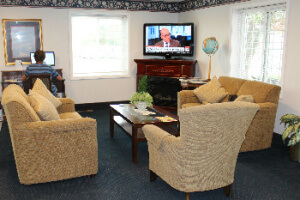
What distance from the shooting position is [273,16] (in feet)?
16.6

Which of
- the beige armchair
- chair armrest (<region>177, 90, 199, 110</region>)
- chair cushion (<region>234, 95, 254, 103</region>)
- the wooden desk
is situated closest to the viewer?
the beige armchair

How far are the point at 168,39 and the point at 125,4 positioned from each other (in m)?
1.25

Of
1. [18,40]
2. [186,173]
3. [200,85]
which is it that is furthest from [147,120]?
[18,40]

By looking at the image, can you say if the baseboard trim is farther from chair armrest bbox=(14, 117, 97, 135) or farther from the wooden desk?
chair armrest bbox=(14, 117, 97, 135)

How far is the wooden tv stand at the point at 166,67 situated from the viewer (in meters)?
6.74

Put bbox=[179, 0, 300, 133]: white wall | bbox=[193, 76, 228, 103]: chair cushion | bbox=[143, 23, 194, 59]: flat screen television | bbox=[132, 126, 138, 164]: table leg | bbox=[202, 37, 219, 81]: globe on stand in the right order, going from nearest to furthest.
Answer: bbox=[132, 126, 138, 164]: table leg
bbox=[179, 0, 300, 133]: white wall
bbox=[193, 76, 228, 103]: chair cushion
bbox=[202, 37, 219, 81]: globe on stand
bbox=[143, 23, 194, 59]: flat screen television

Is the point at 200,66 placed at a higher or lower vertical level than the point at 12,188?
higher

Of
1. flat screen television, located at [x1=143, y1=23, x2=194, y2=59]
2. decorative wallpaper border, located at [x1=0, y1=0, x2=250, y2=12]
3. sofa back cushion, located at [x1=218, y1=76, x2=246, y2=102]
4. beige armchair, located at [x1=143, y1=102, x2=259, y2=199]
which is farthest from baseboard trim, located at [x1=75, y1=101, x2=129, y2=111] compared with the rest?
beige armchair, located at [x1=143, y1=102, x2=259, y2=199]

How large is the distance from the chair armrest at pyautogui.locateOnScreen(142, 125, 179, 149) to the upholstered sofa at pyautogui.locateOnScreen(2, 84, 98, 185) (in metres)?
0.62

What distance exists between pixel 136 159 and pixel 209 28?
3.63 metres

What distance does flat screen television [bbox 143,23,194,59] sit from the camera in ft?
22.5

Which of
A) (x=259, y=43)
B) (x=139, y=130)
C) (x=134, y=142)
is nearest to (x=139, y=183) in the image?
(x=134, y=142)

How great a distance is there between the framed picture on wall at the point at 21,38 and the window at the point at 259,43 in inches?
155

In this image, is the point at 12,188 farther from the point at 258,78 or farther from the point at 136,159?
the point at 258,78
